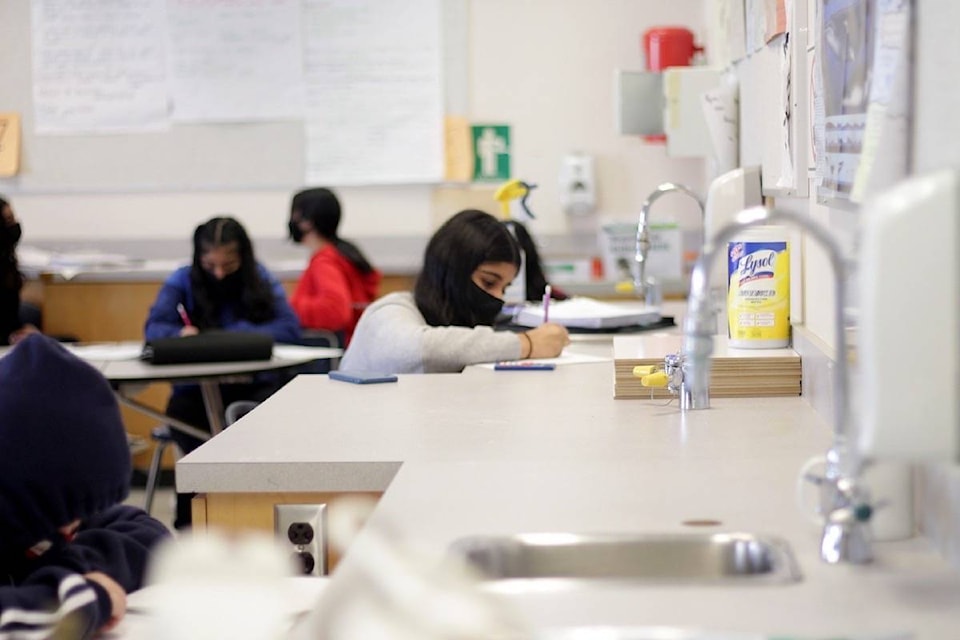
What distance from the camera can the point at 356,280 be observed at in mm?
4812

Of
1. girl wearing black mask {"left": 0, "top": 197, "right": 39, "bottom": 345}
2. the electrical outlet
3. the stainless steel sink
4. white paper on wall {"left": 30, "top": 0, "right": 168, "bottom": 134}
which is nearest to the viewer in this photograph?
the stainless steel sink

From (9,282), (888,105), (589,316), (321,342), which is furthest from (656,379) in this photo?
(9,282)

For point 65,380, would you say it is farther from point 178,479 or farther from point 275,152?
point 275,152

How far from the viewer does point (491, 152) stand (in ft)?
18.4

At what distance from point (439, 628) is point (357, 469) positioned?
0.87 m

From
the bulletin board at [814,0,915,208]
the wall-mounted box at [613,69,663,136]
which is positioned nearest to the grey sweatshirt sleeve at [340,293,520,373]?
the bulletin board at [814,0,915,208]

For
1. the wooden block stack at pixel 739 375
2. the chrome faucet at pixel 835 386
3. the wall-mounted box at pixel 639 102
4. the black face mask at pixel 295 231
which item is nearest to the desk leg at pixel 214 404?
the black face mask at pixel 295 231

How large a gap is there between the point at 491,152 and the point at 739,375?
11.5ft

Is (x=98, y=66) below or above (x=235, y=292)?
above

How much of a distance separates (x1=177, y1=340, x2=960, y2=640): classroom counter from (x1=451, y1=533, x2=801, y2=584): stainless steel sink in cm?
2

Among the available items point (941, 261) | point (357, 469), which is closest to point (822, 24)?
point (357, 469)

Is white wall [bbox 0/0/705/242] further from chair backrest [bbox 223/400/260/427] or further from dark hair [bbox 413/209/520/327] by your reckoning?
dark hair [bbox 413/209/520/327]

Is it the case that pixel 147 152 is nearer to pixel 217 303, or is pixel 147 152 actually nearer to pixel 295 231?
pixel 295 231

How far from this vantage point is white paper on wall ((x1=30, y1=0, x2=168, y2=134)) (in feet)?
18.7
